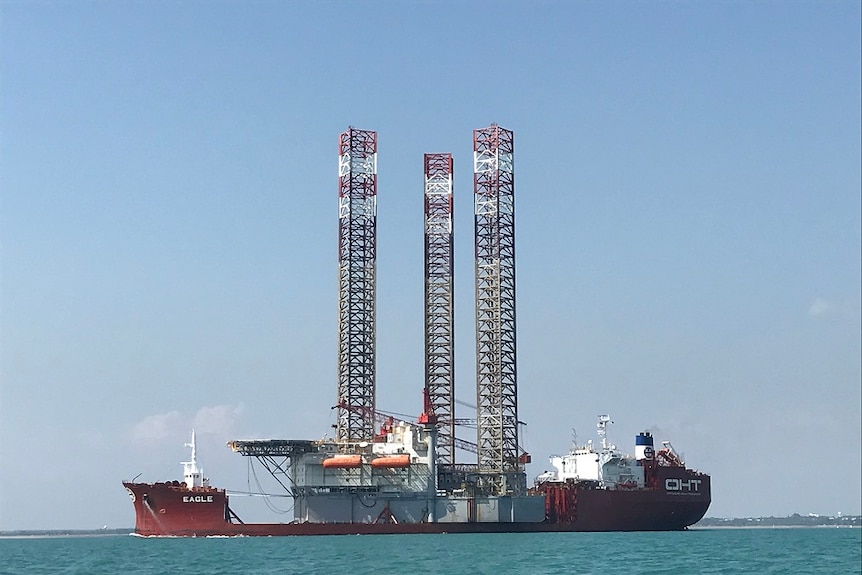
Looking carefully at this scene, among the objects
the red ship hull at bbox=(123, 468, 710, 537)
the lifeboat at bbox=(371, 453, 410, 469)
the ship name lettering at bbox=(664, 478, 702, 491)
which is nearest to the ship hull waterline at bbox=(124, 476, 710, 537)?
the red ship hull at bbox=(123, 468, 710, 537)

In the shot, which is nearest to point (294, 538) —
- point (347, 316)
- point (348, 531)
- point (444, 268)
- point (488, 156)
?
point (348, 531)

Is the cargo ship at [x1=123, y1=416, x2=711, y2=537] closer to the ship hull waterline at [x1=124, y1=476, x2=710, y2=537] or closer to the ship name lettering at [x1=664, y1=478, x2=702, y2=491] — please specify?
the ship hull waterline at [x1=124, y1=476, x2=710, y2=537]

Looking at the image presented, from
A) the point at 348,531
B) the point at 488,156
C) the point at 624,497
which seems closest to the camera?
the point at 348,531

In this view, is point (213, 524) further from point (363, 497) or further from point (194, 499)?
point (363, 497)

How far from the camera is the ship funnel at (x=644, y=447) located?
7512 centimetres

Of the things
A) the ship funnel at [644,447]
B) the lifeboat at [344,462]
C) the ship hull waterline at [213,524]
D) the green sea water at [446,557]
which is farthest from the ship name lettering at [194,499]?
the ship funnel at [644,447]

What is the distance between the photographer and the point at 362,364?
65.9m

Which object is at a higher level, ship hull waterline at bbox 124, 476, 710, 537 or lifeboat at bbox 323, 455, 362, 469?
lifeboat at bbox 323, 455, 362, 469

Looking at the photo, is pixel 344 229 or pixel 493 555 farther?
pixel 344 229

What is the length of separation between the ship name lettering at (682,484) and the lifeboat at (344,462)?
21.3 meters

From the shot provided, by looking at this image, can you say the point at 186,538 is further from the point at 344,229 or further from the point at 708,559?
the point at 708,559

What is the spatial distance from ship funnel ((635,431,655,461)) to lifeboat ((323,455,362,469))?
67.8ft

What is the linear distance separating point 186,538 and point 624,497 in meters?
25.8

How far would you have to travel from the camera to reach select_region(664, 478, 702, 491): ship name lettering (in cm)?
7350
